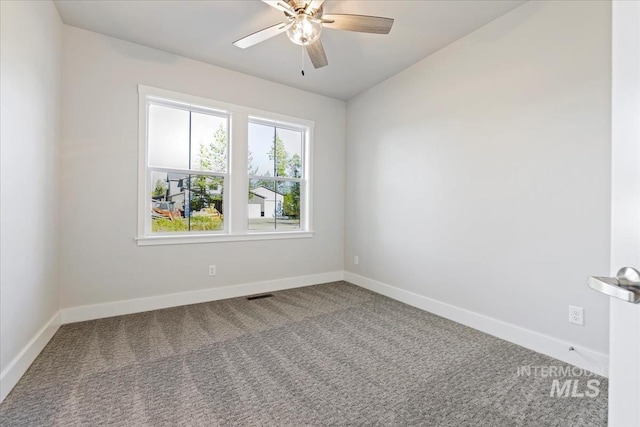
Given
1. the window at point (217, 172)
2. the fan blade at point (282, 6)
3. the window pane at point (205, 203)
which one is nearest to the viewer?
the fan blade at point (282, 6)

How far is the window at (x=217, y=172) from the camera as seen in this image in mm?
3184

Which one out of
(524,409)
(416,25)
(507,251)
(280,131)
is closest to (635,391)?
(524,409)

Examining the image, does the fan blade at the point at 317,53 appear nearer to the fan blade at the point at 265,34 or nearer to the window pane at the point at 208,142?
the fan blade at the point at 265,34

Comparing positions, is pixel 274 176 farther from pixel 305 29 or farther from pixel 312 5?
pixel 312 5

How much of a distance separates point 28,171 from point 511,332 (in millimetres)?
3954

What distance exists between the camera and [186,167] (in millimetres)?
3377

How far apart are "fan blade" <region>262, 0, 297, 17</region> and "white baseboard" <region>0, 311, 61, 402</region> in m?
2.82

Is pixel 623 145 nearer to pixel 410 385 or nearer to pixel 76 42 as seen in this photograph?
pixel 410 385

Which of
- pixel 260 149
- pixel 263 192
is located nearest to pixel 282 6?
pixel 260 149

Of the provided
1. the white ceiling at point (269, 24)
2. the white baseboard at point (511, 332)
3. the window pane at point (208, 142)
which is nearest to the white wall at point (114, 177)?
the white ceiling at point (269, 24)

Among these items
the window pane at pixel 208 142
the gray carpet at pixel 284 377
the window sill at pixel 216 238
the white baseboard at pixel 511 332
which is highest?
the window pane at pixel 208 142

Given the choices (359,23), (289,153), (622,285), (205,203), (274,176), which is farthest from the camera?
(289,153)

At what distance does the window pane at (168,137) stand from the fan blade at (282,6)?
1.94m

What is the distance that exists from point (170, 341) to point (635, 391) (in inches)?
107
